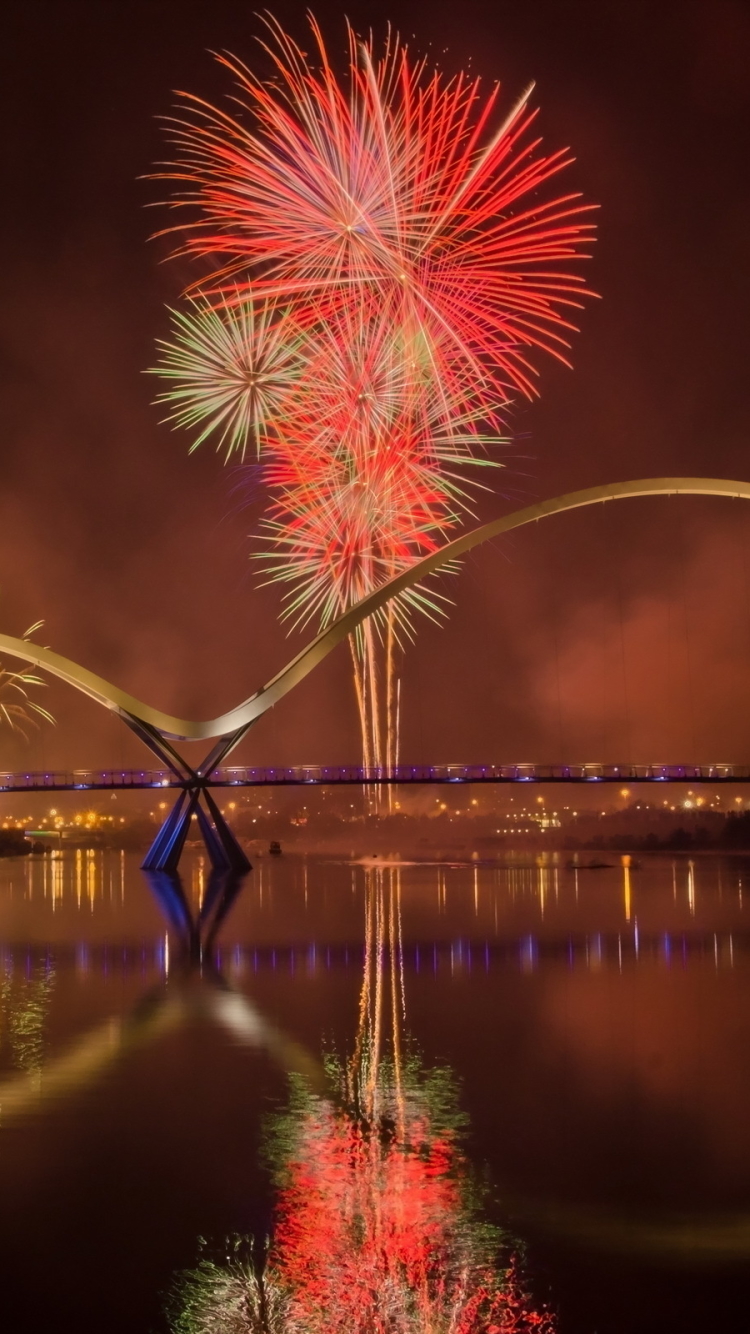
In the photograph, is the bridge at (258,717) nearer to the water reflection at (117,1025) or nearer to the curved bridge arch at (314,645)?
the curved bridge arch at (314,645)

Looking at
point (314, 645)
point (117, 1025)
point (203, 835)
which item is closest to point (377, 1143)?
point (117, 1025)

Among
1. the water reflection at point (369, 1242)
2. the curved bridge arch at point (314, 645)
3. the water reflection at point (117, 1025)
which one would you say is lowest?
the water reflection at point (369, 1242)

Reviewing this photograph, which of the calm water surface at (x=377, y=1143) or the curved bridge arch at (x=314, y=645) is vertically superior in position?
the curved bridge arch at (x=314, y=645)

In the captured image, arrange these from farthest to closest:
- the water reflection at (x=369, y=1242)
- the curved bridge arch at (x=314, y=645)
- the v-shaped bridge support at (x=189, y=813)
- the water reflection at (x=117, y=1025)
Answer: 1. the v-shaped bridge support at (x=189, y=813)
2. the curved bridge arch at (x=314, y=645)
3. the water reflection at (x=117, y=1025)
4. the water reflection at (x=369, y=1242)

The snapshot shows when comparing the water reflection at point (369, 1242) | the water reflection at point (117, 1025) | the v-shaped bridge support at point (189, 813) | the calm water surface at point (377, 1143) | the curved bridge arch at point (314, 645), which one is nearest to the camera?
the water reflection at point (369, 1242)

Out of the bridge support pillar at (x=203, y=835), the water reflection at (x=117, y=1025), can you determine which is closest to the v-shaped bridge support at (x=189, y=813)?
the bridge support pillar at (x=203, y=835)

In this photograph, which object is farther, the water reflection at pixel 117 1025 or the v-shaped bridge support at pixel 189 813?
the v-shaped bridge support at pixel 189 813

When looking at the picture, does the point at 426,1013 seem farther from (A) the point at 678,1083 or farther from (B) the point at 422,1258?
(B) the point at 422,1258

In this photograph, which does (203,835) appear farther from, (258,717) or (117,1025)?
(117,1025)

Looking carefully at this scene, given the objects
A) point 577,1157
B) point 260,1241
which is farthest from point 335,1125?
point 260,1241
